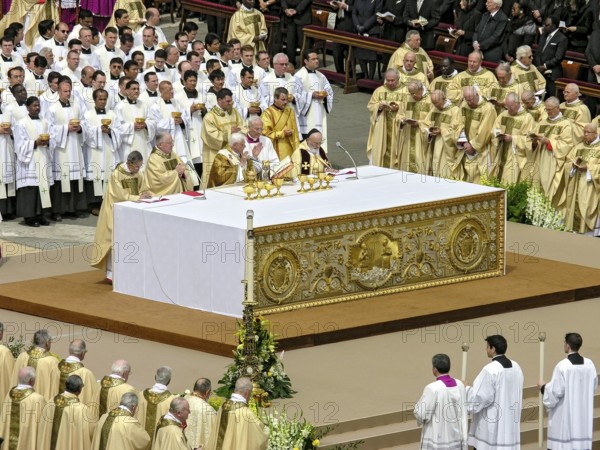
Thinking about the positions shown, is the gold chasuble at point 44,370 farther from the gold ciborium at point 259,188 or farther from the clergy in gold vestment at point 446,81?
the clergy in gold vestment at point 446,81

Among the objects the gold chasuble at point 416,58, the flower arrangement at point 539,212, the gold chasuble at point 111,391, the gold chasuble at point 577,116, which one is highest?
the gold chasuble at point 416,58

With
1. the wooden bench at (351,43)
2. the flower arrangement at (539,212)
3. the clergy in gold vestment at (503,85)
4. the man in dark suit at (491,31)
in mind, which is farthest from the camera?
the wooden bench at (351,43)

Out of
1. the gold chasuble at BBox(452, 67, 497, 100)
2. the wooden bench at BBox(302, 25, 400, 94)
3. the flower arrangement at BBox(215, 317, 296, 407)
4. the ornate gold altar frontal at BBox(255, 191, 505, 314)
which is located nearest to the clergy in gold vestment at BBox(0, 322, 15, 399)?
the flower arrangement at BBox(215, 317, 296, 407)

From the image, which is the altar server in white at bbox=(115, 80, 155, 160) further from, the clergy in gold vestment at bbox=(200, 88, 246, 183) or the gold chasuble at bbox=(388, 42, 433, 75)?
the gold chasuble at bbox=(388, 42, 433, 75)

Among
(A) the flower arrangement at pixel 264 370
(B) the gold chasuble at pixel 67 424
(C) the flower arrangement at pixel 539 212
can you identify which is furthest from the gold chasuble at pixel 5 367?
(C) the flower arrangement at pixel 539 212

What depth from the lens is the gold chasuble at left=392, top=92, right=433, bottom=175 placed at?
2300 centimetres

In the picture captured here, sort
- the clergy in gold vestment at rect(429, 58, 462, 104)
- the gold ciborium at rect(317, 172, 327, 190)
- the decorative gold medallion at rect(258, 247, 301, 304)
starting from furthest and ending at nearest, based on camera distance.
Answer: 1. the clergy in gold vestment at rect(429, 58, 462, 104)
2. the gold ciborium at rect(317, 172, 327, 190)
3. the decorative gold medallion at rect(258, 247, 301, 304)

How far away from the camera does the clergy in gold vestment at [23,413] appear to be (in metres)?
14.5

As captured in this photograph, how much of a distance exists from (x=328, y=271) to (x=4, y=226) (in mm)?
5352

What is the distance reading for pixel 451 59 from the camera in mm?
26078

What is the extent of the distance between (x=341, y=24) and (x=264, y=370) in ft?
43.8

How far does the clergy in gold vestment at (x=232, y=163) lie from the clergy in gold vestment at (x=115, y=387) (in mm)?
4861

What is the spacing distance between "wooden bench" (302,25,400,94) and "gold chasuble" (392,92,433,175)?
3.53 m

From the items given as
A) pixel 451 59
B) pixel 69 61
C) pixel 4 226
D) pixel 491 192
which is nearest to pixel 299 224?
pixel 491 192
